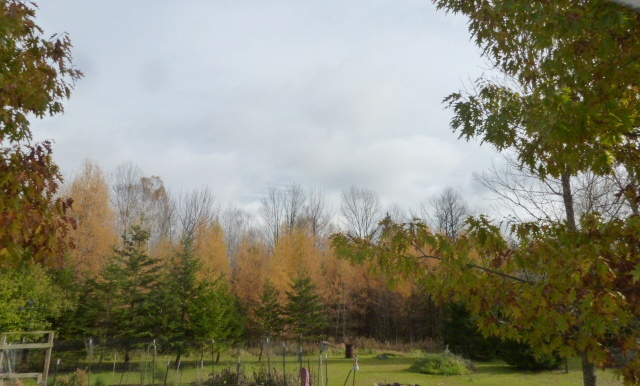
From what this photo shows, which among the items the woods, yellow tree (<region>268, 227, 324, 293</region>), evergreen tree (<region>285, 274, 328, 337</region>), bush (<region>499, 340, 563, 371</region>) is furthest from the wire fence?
the woods

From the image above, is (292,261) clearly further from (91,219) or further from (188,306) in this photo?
(91,219)

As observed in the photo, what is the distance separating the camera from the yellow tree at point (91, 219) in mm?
26891

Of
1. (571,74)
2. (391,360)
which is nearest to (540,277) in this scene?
(571,74)

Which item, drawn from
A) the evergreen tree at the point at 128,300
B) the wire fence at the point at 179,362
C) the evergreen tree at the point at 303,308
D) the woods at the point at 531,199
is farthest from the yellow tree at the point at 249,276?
the woods at the point at 531,199

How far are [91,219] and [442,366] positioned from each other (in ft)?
67.8

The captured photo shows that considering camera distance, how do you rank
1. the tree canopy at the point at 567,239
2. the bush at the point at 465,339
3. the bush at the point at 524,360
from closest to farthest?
the tree canopy at the point at 567,239, the bush at the point at 524,360, the bush at the point at 465,339

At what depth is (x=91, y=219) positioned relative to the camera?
27.6 m

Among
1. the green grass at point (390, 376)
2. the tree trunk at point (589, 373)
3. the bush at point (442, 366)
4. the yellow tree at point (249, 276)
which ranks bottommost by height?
the green grass at point (390, 376)

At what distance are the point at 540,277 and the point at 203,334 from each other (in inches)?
810

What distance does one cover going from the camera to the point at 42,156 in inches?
145

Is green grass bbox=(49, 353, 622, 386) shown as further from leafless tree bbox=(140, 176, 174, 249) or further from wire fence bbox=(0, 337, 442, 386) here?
leafless tree bbox=(140, 176, 174, 249)

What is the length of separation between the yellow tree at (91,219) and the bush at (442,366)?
1753cm

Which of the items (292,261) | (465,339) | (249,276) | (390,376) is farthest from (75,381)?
(249,276)

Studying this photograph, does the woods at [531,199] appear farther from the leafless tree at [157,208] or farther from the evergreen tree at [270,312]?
the leafless tree at [157,208]
